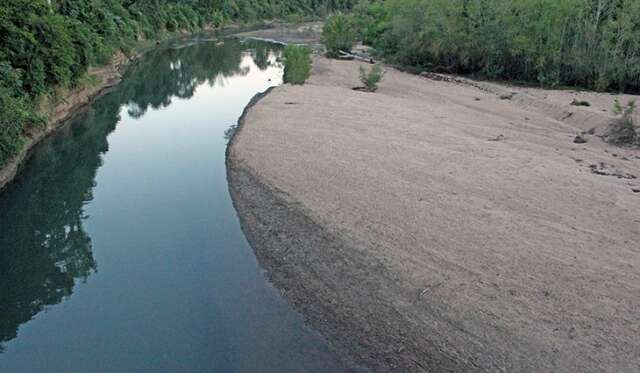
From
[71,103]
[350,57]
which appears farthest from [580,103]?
[350,57]

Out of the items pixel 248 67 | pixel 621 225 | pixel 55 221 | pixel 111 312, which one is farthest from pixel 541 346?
pixel 248 67

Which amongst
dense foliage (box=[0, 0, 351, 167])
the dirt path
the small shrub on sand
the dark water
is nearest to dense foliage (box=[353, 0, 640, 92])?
the dirt path

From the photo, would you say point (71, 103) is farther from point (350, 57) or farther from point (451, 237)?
point (350, 57)

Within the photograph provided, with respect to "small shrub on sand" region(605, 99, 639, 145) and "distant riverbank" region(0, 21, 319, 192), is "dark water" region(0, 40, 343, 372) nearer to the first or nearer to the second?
"distant riverbank" region(0, 21, 319, 192)

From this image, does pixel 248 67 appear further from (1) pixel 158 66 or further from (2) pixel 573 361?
(2) pixel 573 361

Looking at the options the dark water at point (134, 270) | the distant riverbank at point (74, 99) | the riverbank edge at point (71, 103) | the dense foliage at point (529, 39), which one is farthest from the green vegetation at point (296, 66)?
the distant riverbank at point (74, 99)

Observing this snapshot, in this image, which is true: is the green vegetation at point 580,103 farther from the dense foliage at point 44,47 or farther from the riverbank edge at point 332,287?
the dense foliage at point 44,47
